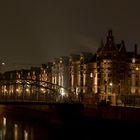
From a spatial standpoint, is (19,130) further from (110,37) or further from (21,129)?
(110,37)

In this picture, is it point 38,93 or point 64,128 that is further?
point 38,93

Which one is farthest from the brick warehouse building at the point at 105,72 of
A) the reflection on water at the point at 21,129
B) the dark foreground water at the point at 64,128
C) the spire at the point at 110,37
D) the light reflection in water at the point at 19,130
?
the dark foreground water at the point at 64,128

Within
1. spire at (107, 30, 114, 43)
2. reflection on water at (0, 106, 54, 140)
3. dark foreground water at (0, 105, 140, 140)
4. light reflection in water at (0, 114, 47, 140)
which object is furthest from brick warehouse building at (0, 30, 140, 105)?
dark foreground water at (0, 105, 140, 140)

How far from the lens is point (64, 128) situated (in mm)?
48031

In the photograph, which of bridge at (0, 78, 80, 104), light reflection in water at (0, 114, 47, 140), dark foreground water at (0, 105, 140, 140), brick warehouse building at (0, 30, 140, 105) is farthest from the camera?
brick warehouse building at (0, 30, 140, 105)

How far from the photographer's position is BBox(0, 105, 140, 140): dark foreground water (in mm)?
39459

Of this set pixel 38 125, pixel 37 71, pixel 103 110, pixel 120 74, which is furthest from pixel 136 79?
pixel 37 71

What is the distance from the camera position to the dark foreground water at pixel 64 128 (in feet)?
129

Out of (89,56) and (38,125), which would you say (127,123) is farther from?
(89,56)

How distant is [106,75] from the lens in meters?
73.9

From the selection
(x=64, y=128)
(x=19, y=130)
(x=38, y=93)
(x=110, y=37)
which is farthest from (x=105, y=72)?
(x=64, y=128)

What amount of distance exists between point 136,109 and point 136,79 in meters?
36.6

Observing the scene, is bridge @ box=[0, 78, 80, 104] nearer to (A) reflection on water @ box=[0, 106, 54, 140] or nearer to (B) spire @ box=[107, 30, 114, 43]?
(A) reflection on water @ box=[0, 106, 54, 140]

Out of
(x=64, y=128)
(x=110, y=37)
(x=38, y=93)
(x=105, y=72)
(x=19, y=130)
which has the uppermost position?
(x=110, y=37)
